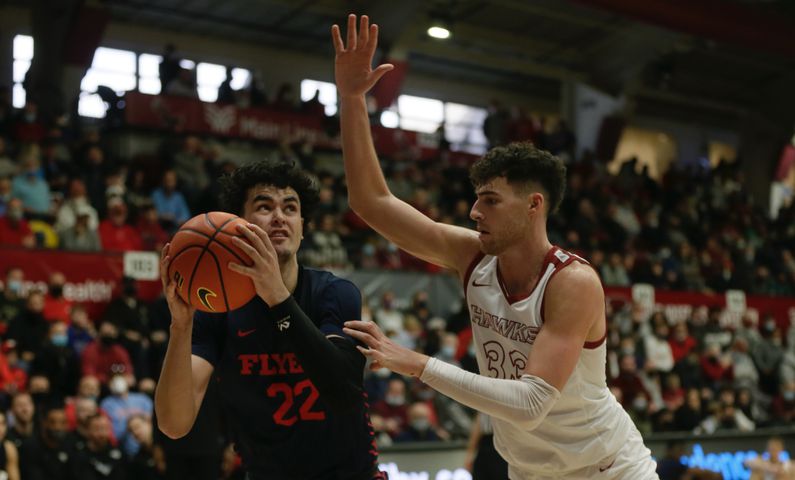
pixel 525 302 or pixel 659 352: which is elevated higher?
pixel 525 302

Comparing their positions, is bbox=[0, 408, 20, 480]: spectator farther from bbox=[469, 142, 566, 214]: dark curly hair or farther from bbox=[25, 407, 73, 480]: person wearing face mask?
bbox=[469, 142, 566, 214]: dark curly hair

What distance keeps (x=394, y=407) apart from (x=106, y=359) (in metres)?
3.50

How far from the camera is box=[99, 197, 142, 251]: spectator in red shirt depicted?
13164 millimetres

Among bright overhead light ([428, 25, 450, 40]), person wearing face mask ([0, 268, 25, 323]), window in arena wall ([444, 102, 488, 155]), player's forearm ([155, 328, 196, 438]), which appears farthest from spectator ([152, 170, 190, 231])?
window in arena wall ([444, 102, 488, 155])

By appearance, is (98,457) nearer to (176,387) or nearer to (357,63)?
(176,387)

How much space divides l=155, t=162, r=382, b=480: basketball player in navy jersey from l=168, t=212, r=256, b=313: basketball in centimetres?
5

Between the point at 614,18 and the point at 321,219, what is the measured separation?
40.9 feet

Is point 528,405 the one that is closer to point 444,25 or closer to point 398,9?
point 444,25

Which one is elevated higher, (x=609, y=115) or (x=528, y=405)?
(x=609, y=115)

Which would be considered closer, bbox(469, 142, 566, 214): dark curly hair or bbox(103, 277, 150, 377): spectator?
bbox(469, 142, 566, 214): dark curly hair

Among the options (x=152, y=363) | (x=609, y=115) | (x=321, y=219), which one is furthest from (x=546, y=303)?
(x=609, y=115)

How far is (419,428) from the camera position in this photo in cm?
1158

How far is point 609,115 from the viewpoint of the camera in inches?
957

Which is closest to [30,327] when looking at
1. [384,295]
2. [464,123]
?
[384,295]
